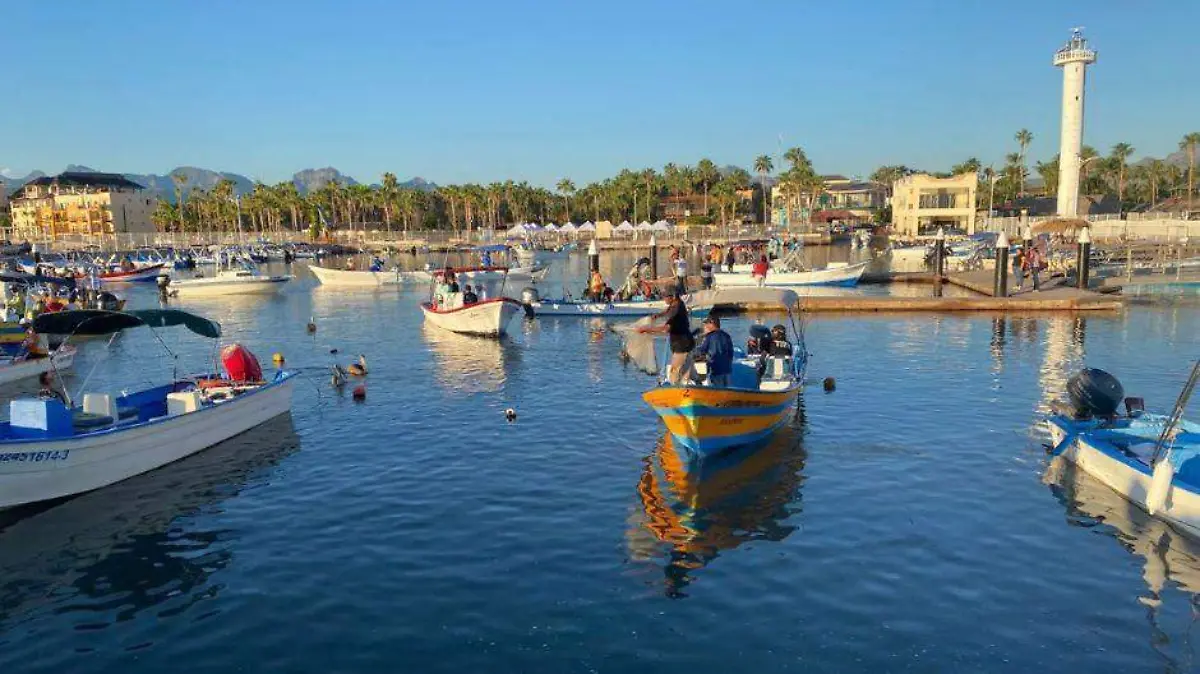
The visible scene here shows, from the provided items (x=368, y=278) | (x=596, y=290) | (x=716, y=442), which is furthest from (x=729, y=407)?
(x=368, y=278)

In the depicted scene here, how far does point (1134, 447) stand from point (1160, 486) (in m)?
2.75

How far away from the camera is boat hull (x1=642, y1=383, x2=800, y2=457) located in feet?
51.9

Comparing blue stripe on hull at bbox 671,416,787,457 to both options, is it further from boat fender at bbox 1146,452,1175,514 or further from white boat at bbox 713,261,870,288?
white boat at bbox 713,261,870,288

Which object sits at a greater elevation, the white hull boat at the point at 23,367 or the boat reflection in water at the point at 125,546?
the white hull boat at the point at 23,367

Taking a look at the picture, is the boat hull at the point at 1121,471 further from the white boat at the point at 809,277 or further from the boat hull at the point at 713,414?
the white boat at the point at 809,277

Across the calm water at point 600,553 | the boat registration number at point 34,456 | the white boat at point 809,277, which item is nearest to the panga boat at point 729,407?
the calm water at point 600,553

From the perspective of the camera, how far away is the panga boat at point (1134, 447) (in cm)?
1293

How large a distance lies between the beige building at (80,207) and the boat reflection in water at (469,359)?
12498cm

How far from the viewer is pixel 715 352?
16609 millimetres

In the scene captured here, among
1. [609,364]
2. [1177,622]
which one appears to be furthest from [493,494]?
A: [609,364]

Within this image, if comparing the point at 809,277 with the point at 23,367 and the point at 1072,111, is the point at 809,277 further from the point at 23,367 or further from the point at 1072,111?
the point at 1072,111

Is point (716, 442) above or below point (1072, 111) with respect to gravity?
below

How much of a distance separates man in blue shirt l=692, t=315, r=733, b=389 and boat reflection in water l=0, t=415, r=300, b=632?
30.1 ft

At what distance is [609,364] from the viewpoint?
2784cm
